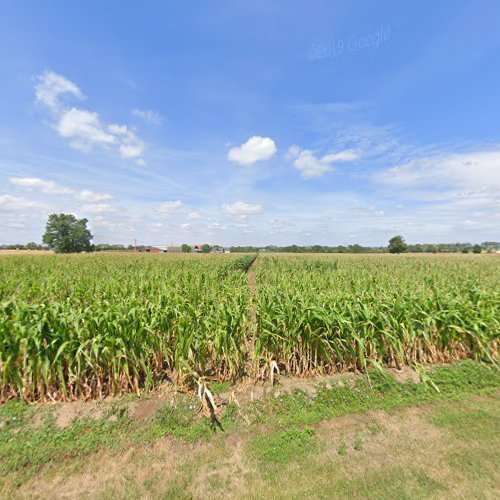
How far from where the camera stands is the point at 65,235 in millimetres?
70625

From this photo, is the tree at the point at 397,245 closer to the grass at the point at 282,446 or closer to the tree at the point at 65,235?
the grass at the point at 282,446

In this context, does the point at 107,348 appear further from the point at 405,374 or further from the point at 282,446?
the point at 405,374

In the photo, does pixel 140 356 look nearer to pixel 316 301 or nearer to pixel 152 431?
pixel 152 431

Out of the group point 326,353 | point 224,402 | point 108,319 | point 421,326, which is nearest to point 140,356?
point 108,319

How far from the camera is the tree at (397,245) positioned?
86119 mm

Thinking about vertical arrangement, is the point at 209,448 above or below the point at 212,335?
below

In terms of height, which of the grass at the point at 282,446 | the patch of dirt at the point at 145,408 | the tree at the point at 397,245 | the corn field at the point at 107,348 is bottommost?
the grass at the point at 282,446

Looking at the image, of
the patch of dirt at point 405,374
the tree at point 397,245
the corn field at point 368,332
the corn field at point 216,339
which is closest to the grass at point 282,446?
the corn field at point 216,339

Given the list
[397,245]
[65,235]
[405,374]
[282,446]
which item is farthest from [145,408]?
[397,245]

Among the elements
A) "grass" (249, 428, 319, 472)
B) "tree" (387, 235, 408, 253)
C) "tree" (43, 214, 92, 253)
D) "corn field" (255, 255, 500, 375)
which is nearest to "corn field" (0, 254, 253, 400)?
"corn field" (255, 255, 500, 375)

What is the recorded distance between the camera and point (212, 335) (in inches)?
158

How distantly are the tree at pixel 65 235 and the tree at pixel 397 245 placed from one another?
113033 mm

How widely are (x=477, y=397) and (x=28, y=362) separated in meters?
7.41

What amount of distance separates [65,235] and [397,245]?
4648 inches
